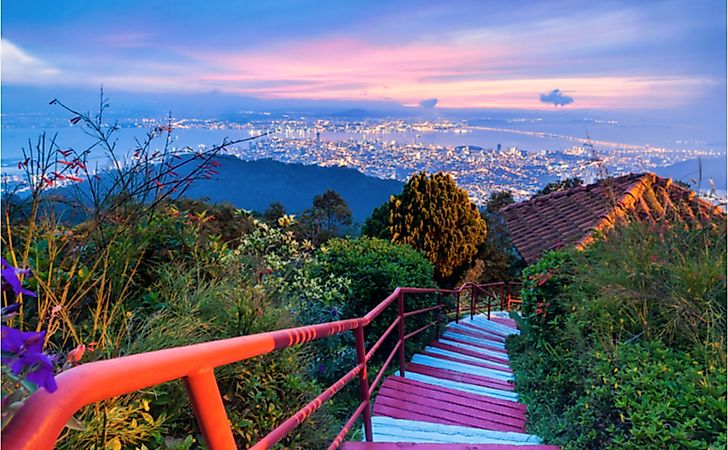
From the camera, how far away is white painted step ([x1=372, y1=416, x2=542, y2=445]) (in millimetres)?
3436

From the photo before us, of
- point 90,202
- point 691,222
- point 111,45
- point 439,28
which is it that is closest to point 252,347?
point 90,202

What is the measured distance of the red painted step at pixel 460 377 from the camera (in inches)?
200

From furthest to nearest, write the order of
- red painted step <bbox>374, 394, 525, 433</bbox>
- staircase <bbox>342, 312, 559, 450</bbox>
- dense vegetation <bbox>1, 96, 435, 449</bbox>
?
red painted step <bbox>374, 394, 525, 433</bbox>, staircase <bbox>342, 312, 559, 450</bbox>, dense vegetation <bbox>1, 96, 435, 449</bbox>

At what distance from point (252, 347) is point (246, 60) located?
40.4ft

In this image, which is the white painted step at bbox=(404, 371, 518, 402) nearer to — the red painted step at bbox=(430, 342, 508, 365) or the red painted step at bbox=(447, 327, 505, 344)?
the red painted step at bbox=(430, 342, 508, 365)

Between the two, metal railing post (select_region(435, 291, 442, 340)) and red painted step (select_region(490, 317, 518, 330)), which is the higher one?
metal railing post (select_region(435, 291, 442, 340))

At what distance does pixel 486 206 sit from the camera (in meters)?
24.5

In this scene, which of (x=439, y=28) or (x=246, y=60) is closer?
(x=439, y=28)

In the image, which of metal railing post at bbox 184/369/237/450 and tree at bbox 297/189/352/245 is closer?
metal railing post at bbox 184/369/237/450

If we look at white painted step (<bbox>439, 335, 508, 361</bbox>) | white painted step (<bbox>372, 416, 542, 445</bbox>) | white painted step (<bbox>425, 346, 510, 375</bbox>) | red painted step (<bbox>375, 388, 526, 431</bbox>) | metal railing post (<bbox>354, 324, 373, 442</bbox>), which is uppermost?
metal railing post (<bbox>354, 324, 373, 442</bbox>)

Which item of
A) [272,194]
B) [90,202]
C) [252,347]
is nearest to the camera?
[252,347]

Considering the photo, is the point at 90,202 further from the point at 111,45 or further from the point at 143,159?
the point at 111,45

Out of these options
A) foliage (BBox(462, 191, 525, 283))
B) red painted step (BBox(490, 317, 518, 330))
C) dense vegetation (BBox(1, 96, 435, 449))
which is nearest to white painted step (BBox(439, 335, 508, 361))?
red painted step (BBox(490, 317, 518, 330))

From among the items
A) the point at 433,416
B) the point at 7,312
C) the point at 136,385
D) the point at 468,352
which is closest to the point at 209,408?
the point at 136,385
